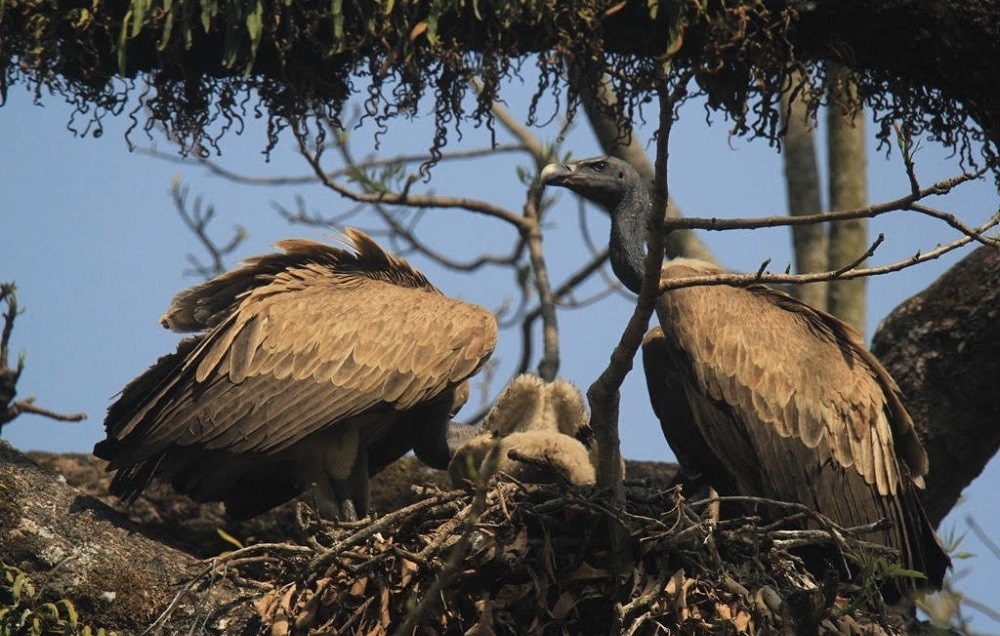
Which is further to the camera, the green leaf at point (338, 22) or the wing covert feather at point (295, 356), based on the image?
the wing covert feather at point (295, 356)

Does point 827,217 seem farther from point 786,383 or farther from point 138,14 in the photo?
point 138,14

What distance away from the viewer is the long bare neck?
7723 millimetres

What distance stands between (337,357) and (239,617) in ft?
6.32

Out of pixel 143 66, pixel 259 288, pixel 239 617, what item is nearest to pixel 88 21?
pixel 143 66

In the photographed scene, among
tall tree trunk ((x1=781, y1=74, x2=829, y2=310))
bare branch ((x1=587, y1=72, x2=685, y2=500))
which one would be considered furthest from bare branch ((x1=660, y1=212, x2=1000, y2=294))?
tall tree trunk ((x1=781, y1=74, x2=829, y2=310))

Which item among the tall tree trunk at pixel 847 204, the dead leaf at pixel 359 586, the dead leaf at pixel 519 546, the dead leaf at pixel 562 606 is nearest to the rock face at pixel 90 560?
the dead leaf at pixel 359 586

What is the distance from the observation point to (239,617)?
6090 mm

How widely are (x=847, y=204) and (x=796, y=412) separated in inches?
162

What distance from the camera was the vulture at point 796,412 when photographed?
7320mm

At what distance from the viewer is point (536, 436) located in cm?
734

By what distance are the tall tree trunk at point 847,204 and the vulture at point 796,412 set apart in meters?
2.64

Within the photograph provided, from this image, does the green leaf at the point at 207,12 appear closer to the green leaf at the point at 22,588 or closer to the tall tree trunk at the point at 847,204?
the green leaf at the point at 22,588

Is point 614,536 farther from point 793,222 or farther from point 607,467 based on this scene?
point 793,222

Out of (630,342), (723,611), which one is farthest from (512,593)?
(630,342)
